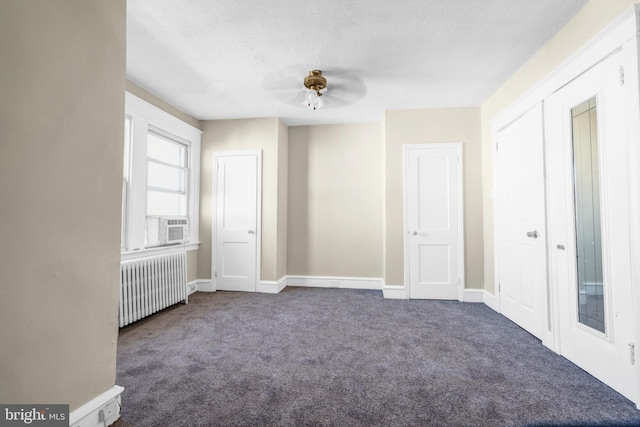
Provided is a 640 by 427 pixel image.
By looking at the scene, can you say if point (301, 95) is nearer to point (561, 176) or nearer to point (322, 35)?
point (322, 35)

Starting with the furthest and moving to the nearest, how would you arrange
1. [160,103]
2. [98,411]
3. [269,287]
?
1. [269,287]
2. [160,103]
3. [98,411]

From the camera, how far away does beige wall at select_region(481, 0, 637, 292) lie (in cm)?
197

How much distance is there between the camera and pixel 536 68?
8.89 ft

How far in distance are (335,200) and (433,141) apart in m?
1.75

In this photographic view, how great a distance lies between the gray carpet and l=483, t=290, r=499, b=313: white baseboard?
0.25m

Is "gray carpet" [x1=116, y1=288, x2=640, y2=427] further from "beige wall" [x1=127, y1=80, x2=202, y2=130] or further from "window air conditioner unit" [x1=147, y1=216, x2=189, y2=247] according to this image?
"beige wall" [x1=127, y1=80, x2=202, y2=130]

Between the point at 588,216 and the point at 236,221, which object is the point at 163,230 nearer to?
the point at 236,221

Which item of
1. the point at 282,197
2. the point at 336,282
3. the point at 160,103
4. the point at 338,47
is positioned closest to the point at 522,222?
the point at 338,47

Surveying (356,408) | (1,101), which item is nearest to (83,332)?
(1,101)

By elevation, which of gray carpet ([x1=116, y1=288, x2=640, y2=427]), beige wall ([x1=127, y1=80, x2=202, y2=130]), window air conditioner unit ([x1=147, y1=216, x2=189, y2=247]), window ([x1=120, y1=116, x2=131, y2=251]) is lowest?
gray carpet ([x1=116, y1=288, x2=640, y2=427])

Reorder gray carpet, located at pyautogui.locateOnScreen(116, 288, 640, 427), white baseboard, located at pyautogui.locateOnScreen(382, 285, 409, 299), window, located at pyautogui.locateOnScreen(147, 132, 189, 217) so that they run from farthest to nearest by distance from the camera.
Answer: white baseboard, located at pyautogui.locateOnScreen(382, 285, 409, 299), window, located at pyautogui.locateOnScreen(147, 132, 189, 217), gray carpet, located at pyautogui.locateOnScreen(116, 288, 640, 427)

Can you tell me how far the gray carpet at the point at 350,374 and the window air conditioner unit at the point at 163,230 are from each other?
94cm

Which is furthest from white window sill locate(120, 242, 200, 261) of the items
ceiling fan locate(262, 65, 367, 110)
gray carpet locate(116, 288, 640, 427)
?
ceiling fan locate(262, 65, 367, 110)

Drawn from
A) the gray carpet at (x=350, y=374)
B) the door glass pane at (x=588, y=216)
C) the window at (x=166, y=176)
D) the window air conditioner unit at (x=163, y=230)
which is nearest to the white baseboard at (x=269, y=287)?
the gray carpet at (x=350, y=374)
